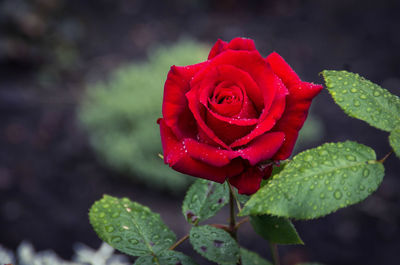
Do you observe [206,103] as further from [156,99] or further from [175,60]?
[175,60]

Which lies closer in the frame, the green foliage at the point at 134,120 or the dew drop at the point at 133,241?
the dew drop at the point at 133,241

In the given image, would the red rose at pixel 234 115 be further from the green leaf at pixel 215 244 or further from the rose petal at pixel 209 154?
the green leaf at pixel 215 244

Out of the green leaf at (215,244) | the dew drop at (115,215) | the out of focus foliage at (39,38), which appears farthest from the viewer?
the out of focus foliage at (39,38)

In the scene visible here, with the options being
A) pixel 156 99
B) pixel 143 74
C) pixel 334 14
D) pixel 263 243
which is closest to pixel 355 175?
pixel 263 243

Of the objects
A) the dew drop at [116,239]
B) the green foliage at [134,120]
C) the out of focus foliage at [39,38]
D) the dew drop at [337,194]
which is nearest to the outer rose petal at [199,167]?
the dew drop at [337,194]

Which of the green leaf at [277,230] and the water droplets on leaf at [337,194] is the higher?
the water droplets on leaf at [337,194]

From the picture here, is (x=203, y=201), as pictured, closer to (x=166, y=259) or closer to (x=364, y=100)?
(x=166, y=259)
